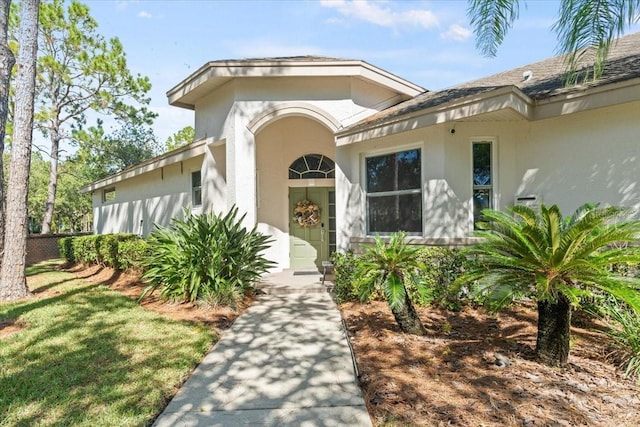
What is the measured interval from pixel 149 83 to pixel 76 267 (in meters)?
14.4

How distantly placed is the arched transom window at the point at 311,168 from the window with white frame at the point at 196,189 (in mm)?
2862

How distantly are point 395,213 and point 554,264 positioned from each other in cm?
458

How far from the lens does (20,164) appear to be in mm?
7625

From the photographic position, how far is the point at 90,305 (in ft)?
23.2

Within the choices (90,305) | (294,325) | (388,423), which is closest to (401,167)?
(294,325)

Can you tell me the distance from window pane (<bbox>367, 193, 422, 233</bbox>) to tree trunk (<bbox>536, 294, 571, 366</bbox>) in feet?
12.5

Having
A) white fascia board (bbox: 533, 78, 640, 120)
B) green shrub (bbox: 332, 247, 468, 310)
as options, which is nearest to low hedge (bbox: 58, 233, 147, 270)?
green shrub (bbox: 332, 247, 468, 310)

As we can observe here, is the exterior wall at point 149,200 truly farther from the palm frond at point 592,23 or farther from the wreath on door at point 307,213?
the palm frond at point 592,23

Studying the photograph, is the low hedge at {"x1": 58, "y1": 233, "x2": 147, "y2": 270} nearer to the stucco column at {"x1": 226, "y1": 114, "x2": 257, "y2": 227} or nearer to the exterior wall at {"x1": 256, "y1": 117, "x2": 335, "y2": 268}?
the stucco column at {"x1": 226, "y1": 114, "x2": 257, "y2": 227}

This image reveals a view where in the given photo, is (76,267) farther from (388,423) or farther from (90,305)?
(388,423)

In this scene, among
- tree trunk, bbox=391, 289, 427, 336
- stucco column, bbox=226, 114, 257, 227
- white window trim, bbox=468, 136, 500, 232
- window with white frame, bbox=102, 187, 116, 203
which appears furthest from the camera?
window with white frame, bbox=102, 187, 116, 203

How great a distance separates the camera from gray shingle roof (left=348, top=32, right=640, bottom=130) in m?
5.80

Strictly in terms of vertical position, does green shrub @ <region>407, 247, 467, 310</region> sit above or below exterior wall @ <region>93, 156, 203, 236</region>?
below

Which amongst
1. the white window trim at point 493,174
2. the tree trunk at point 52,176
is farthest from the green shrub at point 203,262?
the tree trunk at point 52,176
